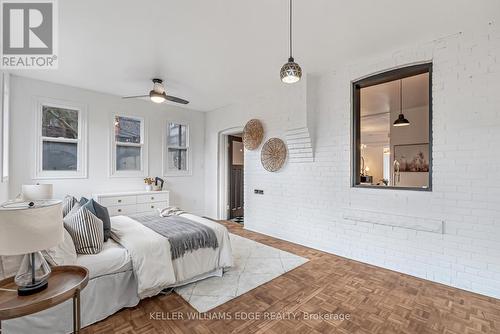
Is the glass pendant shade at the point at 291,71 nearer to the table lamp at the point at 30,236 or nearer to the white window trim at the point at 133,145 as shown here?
the table lamp at the point at 30,236

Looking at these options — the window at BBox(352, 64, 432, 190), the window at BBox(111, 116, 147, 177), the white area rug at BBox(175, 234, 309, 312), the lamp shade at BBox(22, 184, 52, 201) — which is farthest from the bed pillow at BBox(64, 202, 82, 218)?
the window at BBox(352, 64, 432, 190)

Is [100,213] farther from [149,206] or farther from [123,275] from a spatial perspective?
[149,206]

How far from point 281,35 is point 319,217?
272cm

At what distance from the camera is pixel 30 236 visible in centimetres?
130

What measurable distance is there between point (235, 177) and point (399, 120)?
3935mm

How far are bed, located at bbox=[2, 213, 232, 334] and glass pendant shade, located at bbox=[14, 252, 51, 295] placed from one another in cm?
53

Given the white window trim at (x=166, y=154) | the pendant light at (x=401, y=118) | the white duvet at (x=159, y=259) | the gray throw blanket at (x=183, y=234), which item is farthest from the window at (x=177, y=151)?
A: the pendant light at (x=401, y=118)

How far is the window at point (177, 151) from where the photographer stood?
5.64 metres

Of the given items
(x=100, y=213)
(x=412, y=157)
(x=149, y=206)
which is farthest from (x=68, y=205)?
(x=412, y=157)

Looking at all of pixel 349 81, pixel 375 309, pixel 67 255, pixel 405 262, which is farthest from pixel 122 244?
pixel 349 81

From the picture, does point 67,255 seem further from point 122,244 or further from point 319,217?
point 319,217

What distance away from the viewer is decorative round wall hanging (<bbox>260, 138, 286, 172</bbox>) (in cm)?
440

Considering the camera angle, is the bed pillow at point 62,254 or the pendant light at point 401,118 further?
the pendant light at point 401,118

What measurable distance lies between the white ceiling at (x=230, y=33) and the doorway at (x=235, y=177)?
247cm
